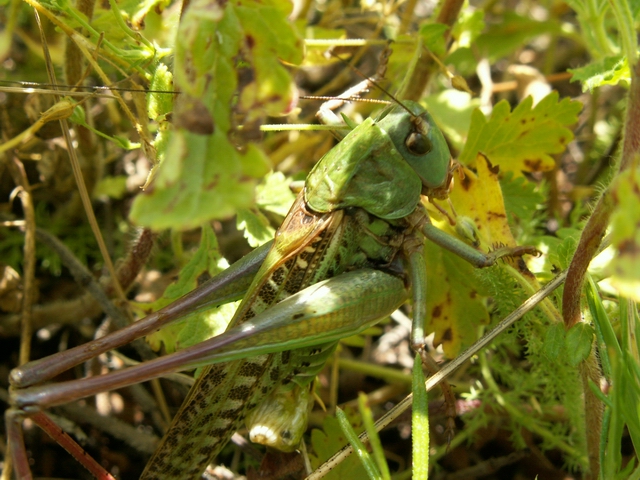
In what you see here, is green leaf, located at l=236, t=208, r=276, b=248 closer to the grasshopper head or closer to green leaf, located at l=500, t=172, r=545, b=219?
the grasshopper head

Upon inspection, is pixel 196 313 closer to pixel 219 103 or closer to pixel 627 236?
pixel 219 103

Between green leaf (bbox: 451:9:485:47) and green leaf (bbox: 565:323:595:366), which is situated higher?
green leaf (bbox: 451:9:485:47)

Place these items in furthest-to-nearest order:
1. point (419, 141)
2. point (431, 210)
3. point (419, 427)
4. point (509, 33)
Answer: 1. point (509, 33)
2. point (431, 210)
3. point (419, 141)
4. point (419, 427)

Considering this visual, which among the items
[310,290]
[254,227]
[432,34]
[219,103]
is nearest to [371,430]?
[310,290]

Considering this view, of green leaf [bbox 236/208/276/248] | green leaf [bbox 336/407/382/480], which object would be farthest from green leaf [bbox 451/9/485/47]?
green leaf [bbox 336/407/382/480]

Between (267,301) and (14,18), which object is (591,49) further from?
(14,18)

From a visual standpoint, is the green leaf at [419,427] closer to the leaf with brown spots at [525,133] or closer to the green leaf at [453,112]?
the leaf with brown spots at [525,133]

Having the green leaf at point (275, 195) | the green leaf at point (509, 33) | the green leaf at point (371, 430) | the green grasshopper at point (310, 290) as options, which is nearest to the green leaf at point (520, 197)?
the green grasshopper at point (310, 290)
